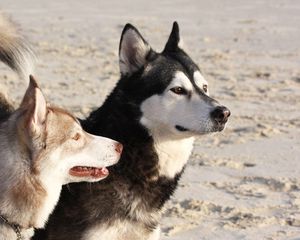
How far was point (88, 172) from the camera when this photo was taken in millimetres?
4695

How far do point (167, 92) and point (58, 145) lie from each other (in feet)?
3.07

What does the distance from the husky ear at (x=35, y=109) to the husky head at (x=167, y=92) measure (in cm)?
87

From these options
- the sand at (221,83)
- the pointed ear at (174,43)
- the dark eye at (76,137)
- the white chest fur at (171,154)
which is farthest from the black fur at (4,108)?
the sand at (221,83)

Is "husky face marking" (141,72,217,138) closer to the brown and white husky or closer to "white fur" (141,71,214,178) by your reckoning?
"white fur" (141,71,214,178)

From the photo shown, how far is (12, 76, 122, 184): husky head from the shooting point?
4391mm

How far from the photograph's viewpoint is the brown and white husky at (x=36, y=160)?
4402 mm

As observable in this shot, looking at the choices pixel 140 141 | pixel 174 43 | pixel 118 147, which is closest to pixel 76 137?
pixel 118 147

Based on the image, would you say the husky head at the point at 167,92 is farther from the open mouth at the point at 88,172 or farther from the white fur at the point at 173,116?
the open mouth at the point at 88,172

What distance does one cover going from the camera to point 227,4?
54.6 feet

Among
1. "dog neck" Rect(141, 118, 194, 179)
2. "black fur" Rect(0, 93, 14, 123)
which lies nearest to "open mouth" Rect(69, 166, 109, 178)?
"dog neck" Rect(141, 118, 194, 179)

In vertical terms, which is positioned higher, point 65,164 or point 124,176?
point 65,164

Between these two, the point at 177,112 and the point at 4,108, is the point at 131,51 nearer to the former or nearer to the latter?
the point at 177,112

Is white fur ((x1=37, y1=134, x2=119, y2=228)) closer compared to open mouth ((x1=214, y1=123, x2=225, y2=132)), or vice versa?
white fur ((x1=37, y1=134, x2=119, y2=228))

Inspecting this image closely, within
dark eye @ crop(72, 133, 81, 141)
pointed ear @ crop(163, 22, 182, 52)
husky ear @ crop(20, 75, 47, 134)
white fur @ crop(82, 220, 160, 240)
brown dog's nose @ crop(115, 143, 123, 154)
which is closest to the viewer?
husky ear @ crop(20, 75, 47, 134)
